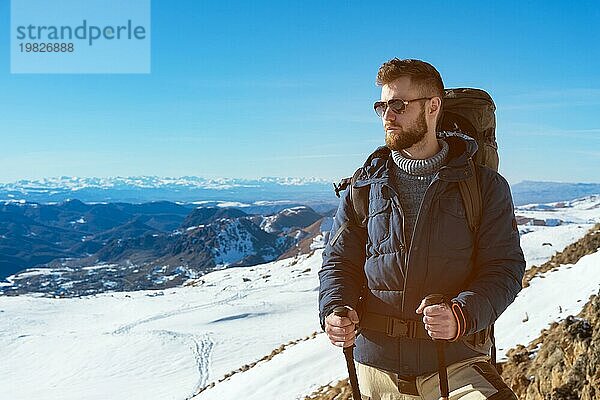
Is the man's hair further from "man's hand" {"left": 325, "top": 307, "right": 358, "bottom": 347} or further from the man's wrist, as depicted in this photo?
"man's hand" {"left": 325, "top": 307, "right": 358, "bottom": 347}

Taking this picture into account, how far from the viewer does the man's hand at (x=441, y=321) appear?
10.2 ft

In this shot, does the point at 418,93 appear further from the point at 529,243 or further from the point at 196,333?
the point at 529,243

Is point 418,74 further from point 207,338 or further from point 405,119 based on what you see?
point 207,338

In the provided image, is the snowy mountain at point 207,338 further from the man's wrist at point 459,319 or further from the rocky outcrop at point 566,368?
the man's wrist at point 459,319

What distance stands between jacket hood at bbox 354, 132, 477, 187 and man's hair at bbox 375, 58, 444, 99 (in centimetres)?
35

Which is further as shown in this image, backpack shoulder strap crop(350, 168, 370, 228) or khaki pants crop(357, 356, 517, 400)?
backpack shoulder strap crop(350, 168, 370, 228)

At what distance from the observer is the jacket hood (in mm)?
3387

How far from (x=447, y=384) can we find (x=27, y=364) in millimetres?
38956

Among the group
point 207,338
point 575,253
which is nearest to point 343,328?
point 575,253

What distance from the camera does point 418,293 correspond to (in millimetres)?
3398

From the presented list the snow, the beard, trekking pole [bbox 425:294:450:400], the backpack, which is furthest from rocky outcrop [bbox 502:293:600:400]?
the beard

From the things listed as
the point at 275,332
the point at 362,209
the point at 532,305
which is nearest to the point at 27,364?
the point at 275,332

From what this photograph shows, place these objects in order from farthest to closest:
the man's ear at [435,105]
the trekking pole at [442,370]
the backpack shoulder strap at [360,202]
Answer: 1. the backpack shoulder strap at [360,202]
2. the man's ear at [435,105]
3. the trekking pole at [442,370]

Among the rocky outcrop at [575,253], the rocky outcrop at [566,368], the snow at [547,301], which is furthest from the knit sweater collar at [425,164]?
the rocky outcrop at [575,253]
